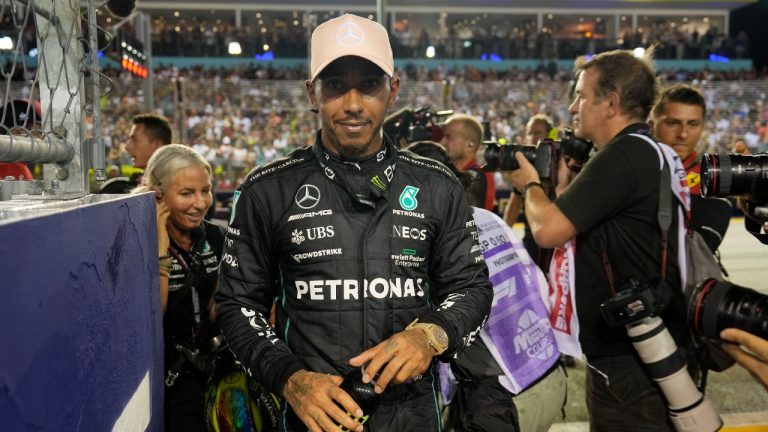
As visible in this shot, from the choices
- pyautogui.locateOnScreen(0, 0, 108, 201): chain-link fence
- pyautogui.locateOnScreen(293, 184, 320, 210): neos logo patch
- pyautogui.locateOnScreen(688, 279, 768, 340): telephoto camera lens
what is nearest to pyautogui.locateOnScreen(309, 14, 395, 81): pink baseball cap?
pyautogui.locateOnScreen(293, 184, 320, 210): neos logo patch

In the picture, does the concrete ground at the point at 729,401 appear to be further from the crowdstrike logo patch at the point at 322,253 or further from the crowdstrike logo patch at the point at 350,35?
the crowdstrike logo patch at the point at 350,35

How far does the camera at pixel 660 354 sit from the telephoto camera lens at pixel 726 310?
0.33m

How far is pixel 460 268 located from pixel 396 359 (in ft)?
1.31

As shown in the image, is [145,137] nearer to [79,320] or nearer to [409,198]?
[409,198]

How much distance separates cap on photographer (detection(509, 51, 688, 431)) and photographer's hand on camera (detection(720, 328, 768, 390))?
569 millimetres

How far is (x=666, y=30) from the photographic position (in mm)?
28812

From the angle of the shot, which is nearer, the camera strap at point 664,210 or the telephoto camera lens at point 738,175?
the telephoto camera lens at point 738,175

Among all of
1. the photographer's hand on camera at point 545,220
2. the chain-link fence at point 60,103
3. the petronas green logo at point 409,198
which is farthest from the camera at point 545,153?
the chain-link fence at point 60,103

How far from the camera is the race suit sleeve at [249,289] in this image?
1522 millimetres

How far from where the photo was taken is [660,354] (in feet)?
6.79

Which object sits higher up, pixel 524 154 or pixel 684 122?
pixel 684 122

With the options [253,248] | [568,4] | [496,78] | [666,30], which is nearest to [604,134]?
[253,248]

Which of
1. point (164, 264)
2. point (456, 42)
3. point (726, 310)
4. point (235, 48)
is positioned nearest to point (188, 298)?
point (164, 264)

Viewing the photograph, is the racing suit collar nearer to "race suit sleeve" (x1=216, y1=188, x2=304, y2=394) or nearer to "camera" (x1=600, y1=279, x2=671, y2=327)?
"race suit sleeve" (x1=216, y1=188, x2=304, y2=394)
